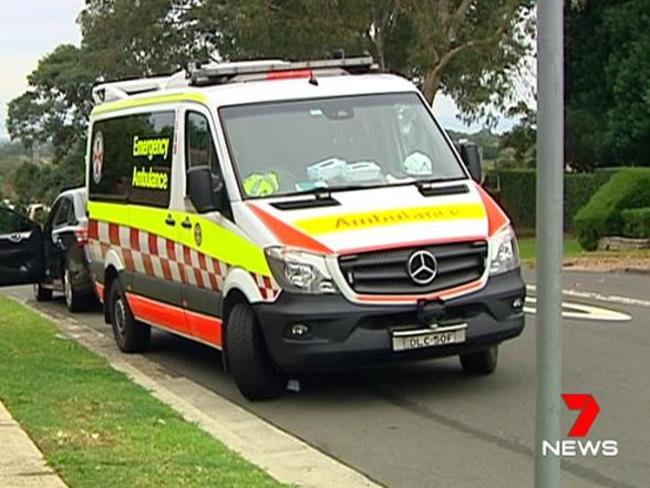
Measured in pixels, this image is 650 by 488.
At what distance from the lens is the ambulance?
8.83m

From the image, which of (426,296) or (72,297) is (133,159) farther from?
(72,297)

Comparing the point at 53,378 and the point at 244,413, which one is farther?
the point at 53,378

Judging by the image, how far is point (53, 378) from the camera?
993 centimetres

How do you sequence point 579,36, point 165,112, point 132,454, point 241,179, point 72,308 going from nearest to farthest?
point 132,454 < point 241,179 < point 165,112 < point 72,308 < point 579,36

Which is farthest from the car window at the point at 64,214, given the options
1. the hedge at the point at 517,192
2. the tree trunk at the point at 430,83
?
the hedge at the point at 517,192

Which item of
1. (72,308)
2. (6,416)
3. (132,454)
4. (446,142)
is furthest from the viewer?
(72,308)

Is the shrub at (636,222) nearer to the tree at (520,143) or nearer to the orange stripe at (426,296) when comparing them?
the orange stripe at (426,296)

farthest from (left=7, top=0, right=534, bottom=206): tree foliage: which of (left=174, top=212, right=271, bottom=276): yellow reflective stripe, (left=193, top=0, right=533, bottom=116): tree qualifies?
(left=174, top=212, right=271, bottom=276): yellow reflective stripe

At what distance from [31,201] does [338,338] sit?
217 feet

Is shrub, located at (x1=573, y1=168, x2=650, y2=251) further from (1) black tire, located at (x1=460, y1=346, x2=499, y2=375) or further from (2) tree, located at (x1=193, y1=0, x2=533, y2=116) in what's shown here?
(1) black tire, located at (x1=460, y1=346, x2=499, y2=375)

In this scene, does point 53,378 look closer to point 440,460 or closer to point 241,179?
point 241,179

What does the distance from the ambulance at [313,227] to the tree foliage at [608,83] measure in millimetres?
26264

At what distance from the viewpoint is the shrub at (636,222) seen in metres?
25.3

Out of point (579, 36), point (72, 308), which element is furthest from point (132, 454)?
point (579, 36)
